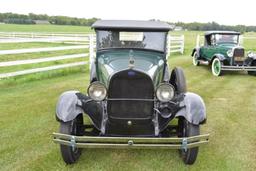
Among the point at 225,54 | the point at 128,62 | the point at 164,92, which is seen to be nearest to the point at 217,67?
the point at 225,54

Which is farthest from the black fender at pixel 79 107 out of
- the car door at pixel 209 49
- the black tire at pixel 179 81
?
the car door at pixel 209 49

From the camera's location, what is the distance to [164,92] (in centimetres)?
348

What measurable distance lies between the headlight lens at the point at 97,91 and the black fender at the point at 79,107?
0.17 meters

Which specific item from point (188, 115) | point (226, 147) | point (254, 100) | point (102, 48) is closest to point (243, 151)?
point (226, 147)

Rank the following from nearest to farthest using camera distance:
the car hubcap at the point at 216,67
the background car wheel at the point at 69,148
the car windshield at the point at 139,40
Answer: the background car wheel at the point at 69,148
the car windshield at the point at 139,40
the car hubcap at the point at 216,67

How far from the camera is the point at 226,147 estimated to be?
4168 millimetres

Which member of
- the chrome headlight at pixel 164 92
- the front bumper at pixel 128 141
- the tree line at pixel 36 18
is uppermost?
the tree line at pixel 36 18

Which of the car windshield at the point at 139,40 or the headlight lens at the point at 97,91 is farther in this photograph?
the car windshield at the point at 139,40

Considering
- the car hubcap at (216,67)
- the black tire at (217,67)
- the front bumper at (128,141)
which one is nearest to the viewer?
the front bumper at (128,141)

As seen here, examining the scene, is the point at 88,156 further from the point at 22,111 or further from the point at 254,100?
the point at 254,100

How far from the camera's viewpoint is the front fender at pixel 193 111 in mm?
3451

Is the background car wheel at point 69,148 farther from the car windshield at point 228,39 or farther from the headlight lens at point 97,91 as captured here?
the car windshield at point 228,39

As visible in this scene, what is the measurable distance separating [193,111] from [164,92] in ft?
1.39

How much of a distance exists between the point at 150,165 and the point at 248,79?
7.76 meters
